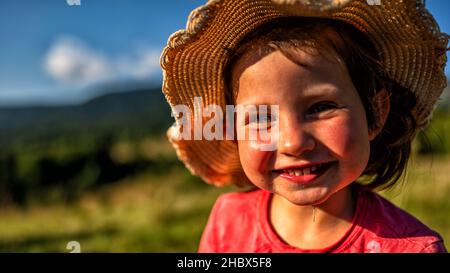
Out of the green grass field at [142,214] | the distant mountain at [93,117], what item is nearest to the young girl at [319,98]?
the green grass field at [142,214]

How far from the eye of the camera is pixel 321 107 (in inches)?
59.2

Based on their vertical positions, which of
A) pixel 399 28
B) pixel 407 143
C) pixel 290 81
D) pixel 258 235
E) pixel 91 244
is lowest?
pixel 91 244

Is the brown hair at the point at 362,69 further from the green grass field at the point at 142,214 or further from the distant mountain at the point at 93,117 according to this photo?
the distant mountain at the point at 93,117

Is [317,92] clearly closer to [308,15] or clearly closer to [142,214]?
[308,15]

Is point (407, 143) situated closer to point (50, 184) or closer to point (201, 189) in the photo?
point (201, 189)

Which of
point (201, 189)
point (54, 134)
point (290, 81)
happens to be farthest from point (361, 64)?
point (54, 134)

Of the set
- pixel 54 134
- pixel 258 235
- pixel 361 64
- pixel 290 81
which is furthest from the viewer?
pixel 54 134

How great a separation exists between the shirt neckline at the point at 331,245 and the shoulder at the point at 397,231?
0.02 m

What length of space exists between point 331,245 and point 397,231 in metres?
0.19

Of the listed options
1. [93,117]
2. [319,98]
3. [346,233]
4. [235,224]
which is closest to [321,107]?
[319,98]

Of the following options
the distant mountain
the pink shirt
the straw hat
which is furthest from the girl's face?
the distant mountain

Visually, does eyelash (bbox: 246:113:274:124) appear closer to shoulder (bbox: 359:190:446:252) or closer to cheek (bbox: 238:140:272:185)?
cheek (bbox: 238:140:272:185)

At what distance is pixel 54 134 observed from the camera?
5285 mm
